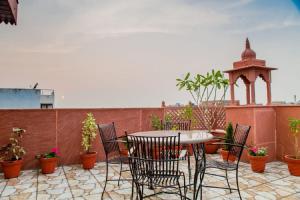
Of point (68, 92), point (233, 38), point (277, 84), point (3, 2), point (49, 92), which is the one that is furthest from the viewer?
point (49, 92)

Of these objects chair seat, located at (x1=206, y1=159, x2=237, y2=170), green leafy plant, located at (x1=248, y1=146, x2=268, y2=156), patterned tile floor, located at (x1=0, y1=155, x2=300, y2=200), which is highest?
chair seat, located at (x1=206, y1=159, x2=237, y2=170)

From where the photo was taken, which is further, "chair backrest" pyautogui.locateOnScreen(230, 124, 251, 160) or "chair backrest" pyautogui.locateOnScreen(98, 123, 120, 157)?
"chair backrest" pyautogui.locateOnScreen(98, 123, 120, 157)

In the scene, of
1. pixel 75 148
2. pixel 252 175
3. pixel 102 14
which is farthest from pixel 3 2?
pixel 252 175

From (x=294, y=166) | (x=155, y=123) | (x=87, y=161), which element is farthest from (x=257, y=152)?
(x=87, y=161)

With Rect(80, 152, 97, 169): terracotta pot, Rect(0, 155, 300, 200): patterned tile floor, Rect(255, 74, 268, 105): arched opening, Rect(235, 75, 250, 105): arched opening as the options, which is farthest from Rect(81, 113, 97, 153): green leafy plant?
Rect(255, 74, 268, 105): arched opening

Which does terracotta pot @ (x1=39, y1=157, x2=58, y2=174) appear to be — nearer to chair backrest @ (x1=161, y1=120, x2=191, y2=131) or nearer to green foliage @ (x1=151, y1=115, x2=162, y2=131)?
chair backrest @ (x1=161, y1=120, x2=191, y2=131)

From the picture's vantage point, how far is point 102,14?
630 centimetres

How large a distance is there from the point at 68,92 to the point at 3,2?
22.7 feet

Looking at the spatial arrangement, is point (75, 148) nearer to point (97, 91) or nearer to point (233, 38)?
point (97, 91)

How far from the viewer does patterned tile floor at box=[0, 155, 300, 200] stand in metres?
2.64

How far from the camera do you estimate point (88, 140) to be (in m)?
4.21

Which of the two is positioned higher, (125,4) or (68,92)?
(125,4)

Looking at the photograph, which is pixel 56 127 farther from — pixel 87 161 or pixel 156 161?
pixel 156 161

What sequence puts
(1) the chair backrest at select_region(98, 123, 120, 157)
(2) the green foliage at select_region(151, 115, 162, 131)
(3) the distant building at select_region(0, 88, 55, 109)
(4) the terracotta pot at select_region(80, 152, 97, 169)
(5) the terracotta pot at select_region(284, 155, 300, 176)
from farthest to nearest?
(3) the distant building at select_region(0, 88, 55, 109) → (2) the green foliage at select_region(151, 115, 162, 131) → (4) the terracotta pot at select_region(80, 152, 97, 169) → (5) the terracotta pot at select_region(284, 155, 300, 176) → (1) the chair backrest at select_region(98, 123, 120, 157)
